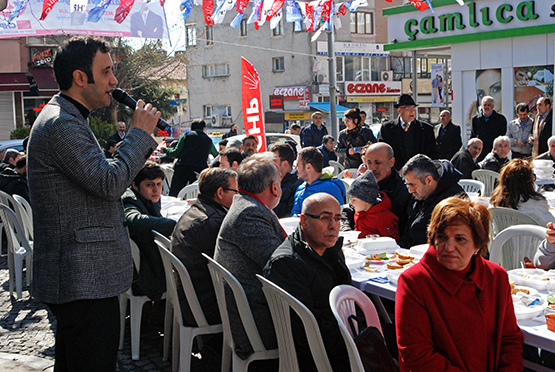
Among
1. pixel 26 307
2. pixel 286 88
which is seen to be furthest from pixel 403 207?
pixel 286 88

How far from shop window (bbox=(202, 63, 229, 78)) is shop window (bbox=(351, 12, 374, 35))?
9367 mm

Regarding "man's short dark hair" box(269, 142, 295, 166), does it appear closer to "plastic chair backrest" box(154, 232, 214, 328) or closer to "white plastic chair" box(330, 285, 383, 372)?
"plastic chair backrest" box(154, 232, 214, 328)

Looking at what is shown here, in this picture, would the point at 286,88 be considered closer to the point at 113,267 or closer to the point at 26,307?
the point at 26,307

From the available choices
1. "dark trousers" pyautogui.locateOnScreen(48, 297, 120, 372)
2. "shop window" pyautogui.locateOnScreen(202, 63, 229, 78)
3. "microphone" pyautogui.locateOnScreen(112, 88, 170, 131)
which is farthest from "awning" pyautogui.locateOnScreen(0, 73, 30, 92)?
"dark trousers" pyautogui.locateOnScreen(48, 297, 120, 372)

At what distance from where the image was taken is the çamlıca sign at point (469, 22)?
43.1 feet

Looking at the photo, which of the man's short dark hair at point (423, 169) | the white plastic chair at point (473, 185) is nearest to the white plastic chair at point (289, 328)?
the man's short dark hair at point (423, 169)

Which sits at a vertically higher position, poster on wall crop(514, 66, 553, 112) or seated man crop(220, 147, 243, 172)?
poster on wall crop(514, 66, 553, 112)

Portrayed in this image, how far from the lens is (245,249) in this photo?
A: 10.5ft

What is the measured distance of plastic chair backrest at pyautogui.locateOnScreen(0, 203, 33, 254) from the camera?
5832 mm

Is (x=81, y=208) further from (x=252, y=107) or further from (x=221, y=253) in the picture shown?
(x=252, y=107)

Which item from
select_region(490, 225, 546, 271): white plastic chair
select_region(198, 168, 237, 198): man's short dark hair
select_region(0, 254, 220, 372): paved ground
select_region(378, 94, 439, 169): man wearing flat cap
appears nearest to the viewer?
select_region(490, 225, 546, 271): white plastic chair

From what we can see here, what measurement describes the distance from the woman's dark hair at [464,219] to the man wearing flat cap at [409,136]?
4.60 meters

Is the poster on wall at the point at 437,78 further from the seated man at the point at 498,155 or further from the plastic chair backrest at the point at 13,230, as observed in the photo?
the plastic chair backrest at the point at 13,230

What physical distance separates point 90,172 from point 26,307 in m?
4.09
